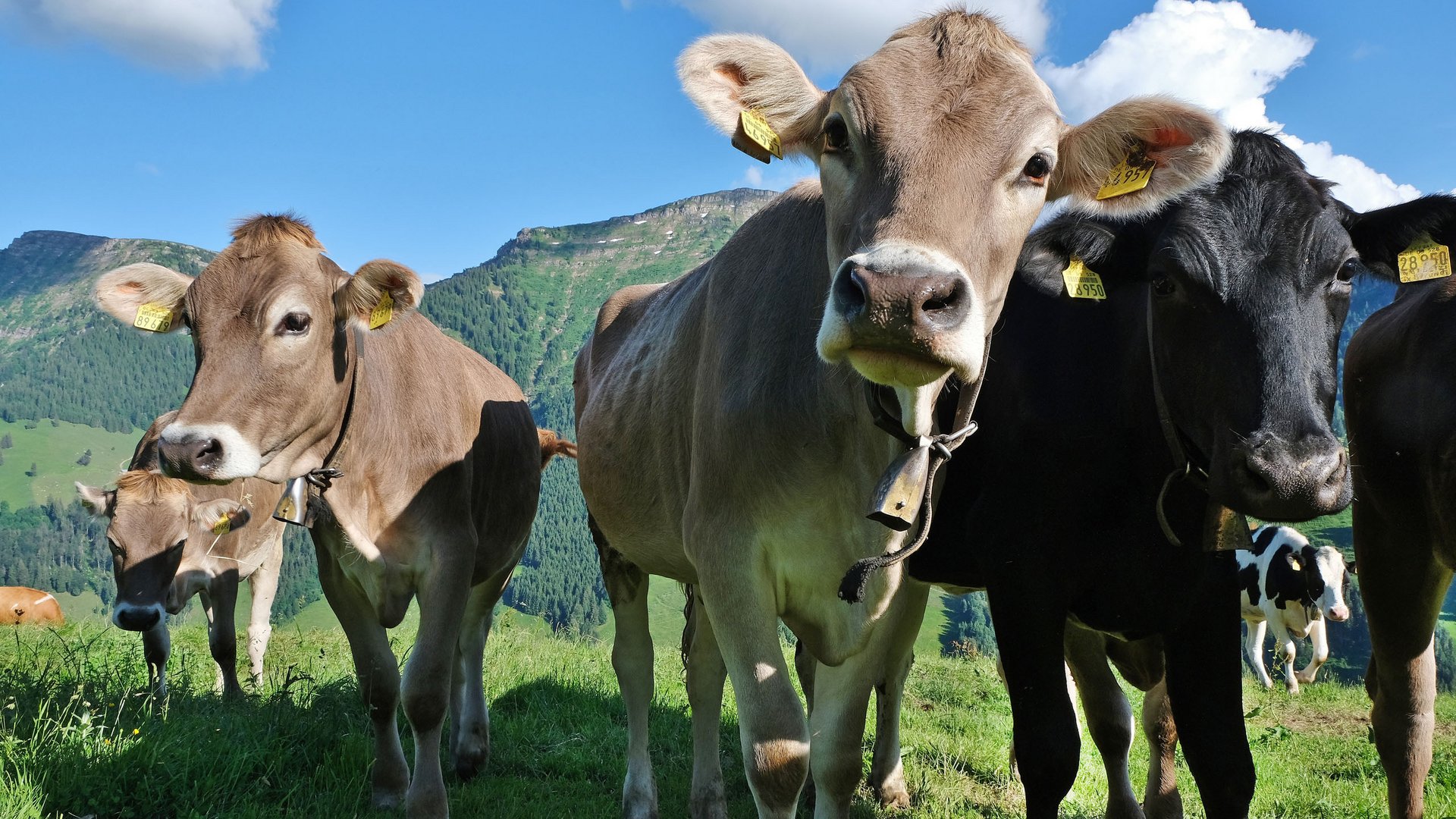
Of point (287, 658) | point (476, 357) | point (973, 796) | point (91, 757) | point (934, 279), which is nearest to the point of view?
point (934, 279)

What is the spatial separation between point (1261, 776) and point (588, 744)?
4.41 meters

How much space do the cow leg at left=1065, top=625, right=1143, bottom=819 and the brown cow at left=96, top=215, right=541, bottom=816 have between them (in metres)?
3.07

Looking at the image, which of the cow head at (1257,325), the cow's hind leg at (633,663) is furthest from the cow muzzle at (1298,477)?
the cow's hind leg at (633,663)

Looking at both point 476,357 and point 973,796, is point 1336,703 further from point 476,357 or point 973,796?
point 476,357

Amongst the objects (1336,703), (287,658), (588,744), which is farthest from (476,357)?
(1336,703)

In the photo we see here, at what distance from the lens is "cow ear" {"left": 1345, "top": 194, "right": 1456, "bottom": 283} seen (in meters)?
3.62

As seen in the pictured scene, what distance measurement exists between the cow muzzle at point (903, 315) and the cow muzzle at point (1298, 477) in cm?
105

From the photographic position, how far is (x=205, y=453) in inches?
169

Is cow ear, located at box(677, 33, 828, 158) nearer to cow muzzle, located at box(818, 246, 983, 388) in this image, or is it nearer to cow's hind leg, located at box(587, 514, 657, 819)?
cow muzzle, located at box(818, 246, 983, 388)

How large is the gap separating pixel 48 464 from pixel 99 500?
21302cm

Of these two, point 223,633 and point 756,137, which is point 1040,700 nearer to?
point 756,137

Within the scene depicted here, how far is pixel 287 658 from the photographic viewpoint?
9.82 metres

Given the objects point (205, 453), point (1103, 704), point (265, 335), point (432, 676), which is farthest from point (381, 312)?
point (1103, 704)

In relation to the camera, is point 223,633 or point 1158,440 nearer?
point 1158,440
